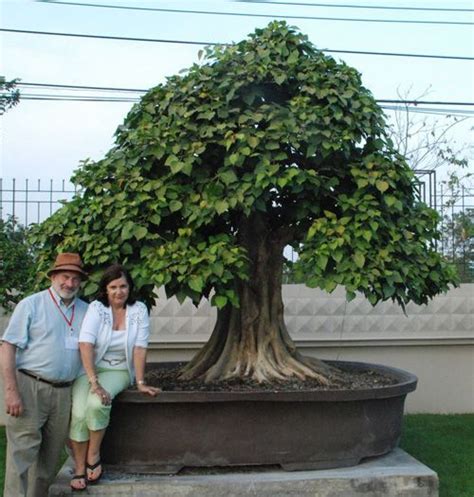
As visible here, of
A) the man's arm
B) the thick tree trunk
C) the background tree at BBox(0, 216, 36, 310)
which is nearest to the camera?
the man's arm

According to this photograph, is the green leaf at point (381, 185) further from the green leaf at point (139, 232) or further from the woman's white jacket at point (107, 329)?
the woman's white jacket at point (107, 329)

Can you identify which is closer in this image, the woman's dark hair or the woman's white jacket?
the woman's white jacket

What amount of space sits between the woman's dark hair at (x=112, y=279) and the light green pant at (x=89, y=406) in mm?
401

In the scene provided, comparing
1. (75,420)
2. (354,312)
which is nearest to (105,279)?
(75,420)

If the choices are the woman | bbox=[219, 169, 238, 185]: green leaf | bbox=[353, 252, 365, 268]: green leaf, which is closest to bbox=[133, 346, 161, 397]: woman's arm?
the woman

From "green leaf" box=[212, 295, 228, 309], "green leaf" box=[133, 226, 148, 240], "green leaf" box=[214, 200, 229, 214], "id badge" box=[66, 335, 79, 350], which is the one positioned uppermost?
"green leaf" box=[214, 200, 229, 214]

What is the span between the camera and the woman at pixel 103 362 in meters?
3.70

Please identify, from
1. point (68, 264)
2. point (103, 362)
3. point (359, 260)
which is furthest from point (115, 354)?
point (359, 260)

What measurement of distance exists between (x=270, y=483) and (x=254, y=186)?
1666mm

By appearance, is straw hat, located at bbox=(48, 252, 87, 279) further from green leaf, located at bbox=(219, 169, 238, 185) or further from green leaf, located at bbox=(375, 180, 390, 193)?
green leaf, located at bbox=(375, 180, 390, 193)

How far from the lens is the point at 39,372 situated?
3641 mm

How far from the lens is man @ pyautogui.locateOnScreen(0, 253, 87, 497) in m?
3.62

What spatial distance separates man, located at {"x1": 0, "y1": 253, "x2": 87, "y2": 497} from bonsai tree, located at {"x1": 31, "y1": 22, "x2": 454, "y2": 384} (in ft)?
0.75

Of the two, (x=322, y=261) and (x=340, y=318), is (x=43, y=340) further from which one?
(x=340, y=318)
